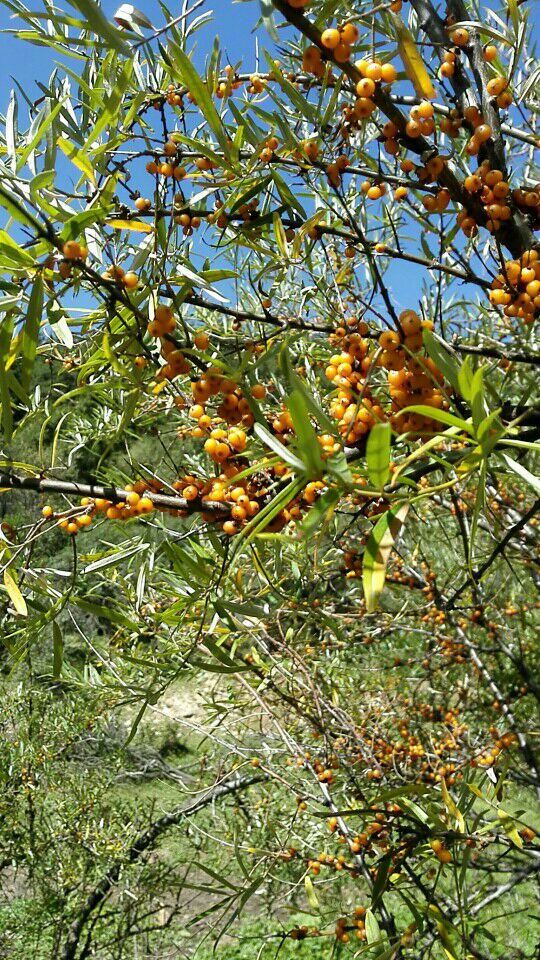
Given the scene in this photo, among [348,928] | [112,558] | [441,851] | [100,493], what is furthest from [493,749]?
A: [100,493]

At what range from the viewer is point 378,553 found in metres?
0.31

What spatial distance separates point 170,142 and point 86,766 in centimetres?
270

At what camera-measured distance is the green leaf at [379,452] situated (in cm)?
29

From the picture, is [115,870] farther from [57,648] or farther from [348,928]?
[57,648]

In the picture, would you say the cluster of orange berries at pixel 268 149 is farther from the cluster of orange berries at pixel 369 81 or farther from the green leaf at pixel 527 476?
the green leaf at pixel 527 476

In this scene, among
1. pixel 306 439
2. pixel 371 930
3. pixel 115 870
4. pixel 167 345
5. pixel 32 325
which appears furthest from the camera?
pixel 115 870

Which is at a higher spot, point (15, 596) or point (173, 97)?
point (173, 97)

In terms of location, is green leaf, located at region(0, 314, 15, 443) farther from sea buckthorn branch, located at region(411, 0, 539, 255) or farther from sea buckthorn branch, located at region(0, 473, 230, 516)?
sea buckthorn branch, located at region(411, 0, 539, 255)

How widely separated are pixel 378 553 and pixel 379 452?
0.05 m

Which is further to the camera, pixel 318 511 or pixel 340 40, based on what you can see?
pixel 340 40

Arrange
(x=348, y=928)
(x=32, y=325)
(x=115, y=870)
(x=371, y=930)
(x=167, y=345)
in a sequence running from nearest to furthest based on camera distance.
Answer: (x=32, y=325), (x=167, y=345), (x=371, y=930), (x=348, y=928), (x=115, y=870)

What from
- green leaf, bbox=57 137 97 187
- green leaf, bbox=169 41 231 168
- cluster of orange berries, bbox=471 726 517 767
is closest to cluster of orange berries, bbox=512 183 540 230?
green leaf, bbox=169 41 231 168

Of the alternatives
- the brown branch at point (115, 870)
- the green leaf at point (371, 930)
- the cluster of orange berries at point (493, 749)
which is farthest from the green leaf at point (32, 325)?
the brown branch at point (115, 870)

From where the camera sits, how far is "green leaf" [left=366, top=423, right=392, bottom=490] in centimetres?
29
